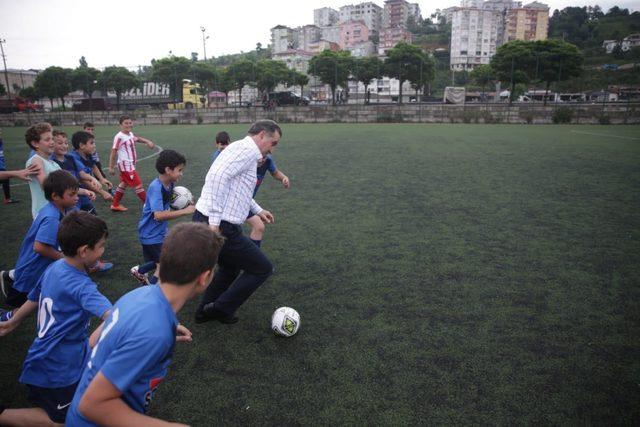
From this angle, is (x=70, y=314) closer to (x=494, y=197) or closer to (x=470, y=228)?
(x=470, y=228)

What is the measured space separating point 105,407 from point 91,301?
0.98 m

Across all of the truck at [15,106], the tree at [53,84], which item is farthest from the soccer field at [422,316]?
the tree at [53,84]

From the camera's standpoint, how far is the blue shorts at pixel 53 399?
2.49 meters

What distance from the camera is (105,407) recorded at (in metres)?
1.57

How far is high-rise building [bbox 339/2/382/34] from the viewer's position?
6924 inches

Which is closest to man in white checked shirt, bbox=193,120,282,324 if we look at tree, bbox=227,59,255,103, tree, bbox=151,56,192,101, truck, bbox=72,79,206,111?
tree, bbox=151,56,192,101

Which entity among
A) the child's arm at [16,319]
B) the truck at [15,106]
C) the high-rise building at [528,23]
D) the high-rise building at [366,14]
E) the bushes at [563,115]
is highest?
the high-rise building at [366,14]

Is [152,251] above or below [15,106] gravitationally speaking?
below

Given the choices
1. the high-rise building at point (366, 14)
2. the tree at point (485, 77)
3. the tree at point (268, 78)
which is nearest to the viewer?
the tree at point (485, 77)

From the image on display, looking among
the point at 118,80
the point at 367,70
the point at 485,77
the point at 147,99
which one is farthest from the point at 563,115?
the point at 118,80

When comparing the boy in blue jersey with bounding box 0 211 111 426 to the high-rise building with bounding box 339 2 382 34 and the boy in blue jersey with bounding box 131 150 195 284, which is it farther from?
the high-rise building with bounding box 339 2 382 34

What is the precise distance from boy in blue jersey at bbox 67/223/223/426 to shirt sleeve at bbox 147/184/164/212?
2735 millimetres

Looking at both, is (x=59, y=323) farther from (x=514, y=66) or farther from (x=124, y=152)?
(x=514, y=66)

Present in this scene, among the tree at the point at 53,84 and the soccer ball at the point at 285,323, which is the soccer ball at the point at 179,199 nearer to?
the soccer ball at the point at 285,323
